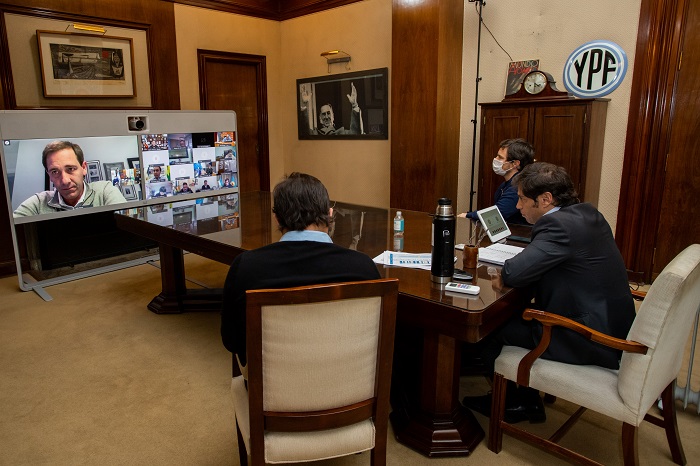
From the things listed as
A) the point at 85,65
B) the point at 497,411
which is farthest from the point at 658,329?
the point at 85,65

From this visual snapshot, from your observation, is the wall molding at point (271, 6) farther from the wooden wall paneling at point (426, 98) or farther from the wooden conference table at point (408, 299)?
the wooden conference table at point (408, 299)

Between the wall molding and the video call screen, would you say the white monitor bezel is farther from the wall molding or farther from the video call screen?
the wall molding

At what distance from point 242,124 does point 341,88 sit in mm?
1417

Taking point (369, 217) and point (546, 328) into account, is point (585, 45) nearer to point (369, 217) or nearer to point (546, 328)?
point (369, 217)

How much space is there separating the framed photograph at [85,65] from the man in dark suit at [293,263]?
4113mm

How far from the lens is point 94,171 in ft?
14.5

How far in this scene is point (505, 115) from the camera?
13.6 ft

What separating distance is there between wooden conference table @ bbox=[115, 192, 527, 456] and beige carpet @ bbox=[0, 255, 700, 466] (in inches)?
4.7

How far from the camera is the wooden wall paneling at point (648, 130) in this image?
3.70m

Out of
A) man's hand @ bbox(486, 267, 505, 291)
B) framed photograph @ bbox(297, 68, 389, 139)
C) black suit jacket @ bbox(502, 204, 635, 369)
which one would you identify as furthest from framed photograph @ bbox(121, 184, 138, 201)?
black suit jacket @ bbox(502, 204, 635, 369)

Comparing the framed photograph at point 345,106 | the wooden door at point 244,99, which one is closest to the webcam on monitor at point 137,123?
the wooden door at point 244,99

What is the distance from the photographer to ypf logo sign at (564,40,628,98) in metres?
3.91

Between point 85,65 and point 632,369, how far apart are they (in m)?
5.14

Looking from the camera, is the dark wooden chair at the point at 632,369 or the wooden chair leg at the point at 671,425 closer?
the dark wooden chair at the point at 632,369
